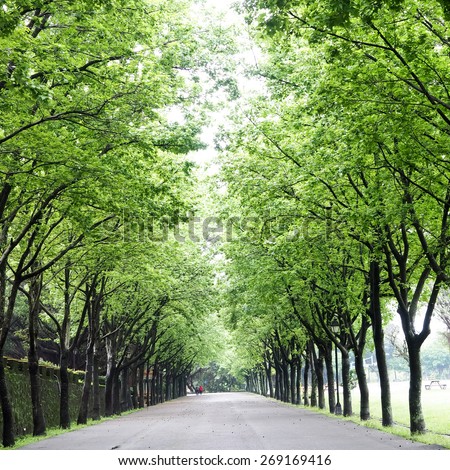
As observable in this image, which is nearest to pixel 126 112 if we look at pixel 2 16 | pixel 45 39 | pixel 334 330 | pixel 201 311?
pixel 45 39

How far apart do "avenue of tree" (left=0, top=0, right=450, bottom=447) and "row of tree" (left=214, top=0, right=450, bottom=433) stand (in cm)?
7

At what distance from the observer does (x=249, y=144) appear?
18969 millimetres

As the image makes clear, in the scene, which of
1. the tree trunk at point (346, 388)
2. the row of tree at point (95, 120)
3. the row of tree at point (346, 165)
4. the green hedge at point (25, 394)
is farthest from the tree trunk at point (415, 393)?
the green hedge at point (25, 394)

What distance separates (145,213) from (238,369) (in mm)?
97506

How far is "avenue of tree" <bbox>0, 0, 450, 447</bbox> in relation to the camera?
11.1 metres

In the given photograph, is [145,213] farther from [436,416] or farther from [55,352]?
[55,352]

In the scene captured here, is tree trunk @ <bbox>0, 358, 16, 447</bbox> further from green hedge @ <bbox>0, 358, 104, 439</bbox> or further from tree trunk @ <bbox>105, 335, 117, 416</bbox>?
tree trunk @ <bbox>105, 335, 117, 416</bbox>

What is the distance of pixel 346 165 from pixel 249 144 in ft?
16.6

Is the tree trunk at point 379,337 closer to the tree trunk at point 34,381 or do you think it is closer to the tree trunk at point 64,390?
the tree trunk at point 34,381

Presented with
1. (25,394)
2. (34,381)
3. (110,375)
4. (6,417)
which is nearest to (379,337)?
(34,381)

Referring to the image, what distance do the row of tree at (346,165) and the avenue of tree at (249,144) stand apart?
0.22 ft

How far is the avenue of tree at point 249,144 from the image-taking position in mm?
11062

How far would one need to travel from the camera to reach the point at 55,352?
48000 mm

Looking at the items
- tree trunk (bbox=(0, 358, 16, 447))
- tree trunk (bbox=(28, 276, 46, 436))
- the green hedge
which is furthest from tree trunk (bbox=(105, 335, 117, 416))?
tree trunk (bbox=(0, 358, 16, 447))
